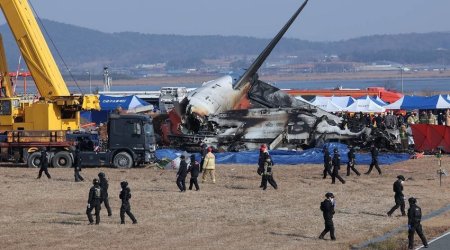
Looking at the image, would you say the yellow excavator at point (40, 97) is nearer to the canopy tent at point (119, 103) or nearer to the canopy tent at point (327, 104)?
the canopy tent at point (119, 103)

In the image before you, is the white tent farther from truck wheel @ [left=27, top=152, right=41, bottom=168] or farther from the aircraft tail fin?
truck wheel @ [left=27, top=152, right=41, bottom=168]

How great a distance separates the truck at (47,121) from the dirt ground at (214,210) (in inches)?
43.6

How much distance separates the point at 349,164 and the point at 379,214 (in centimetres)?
897

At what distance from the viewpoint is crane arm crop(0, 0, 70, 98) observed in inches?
1766

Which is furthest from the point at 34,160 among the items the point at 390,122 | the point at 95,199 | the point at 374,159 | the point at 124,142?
the point at 390,122

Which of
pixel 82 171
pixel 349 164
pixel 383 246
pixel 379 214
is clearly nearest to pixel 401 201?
pixel 379 214

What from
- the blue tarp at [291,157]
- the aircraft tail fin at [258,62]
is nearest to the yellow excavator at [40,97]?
the blue tarp at [291,157]

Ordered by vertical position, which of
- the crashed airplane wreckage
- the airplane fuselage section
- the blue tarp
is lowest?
the blue tarp

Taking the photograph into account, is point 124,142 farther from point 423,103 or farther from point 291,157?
point 423,103

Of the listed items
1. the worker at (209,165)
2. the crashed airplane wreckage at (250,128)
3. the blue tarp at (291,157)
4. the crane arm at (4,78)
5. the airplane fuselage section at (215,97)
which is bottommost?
the blue tarp at (291,157)

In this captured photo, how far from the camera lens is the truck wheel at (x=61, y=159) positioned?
4349 cm

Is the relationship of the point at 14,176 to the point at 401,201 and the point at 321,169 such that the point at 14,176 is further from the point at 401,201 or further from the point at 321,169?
the point at 401,201

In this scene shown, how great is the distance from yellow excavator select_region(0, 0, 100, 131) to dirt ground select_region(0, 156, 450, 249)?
3.16 meters

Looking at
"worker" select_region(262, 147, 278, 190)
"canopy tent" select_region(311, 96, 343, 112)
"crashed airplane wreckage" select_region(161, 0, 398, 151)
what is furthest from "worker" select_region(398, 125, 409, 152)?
"canopy tent" select_region(311, 96, 343, 112)
